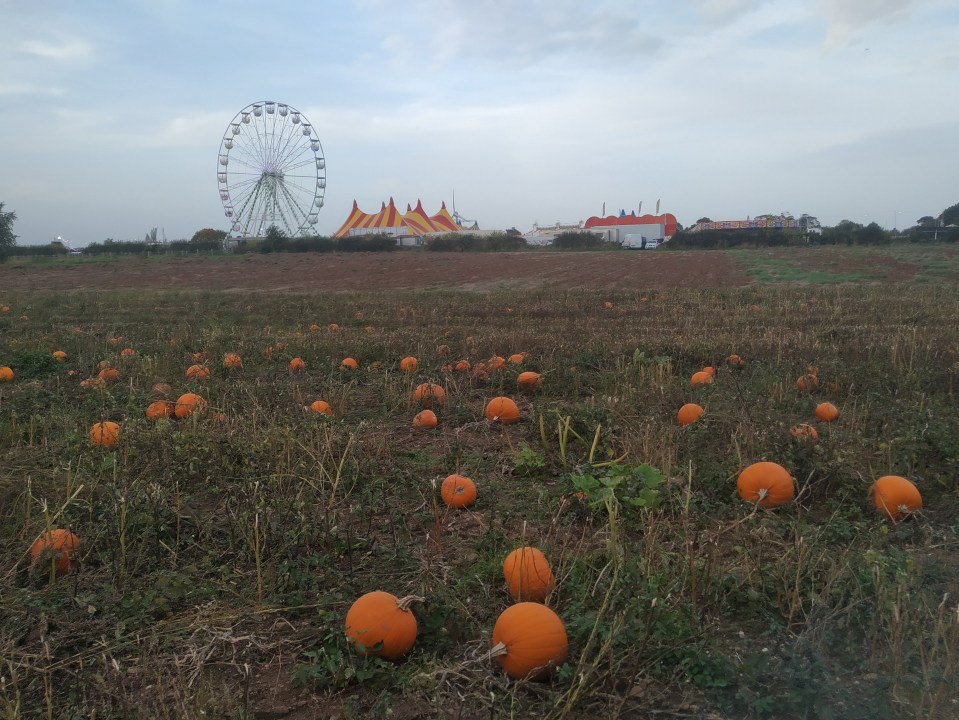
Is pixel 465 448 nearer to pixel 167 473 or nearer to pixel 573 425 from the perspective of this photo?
pixel 573 425

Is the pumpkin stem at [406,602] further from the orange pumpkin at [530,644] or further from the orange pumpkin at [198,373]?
the orange pumpkin at [198,373]

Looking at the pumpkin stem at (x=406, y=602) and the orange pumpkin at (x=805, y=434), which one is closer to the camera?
the pumpkin stem at (x=406, y=602)

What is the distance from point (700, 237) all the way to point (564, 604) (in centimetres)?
5591

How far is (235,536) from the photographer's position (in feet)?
10.7

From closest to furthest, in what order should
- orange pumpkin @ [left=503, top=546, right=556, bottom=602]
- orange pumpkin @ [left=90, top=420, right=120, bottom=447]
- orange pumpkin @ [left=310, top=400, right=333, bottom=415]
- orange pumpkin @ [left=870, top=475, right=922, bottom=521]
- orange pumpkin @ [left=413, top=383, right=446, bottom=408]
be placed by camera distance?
orange pumpkin @ [left=503, top=546, right=556, bottom=602]
orange pumpkin @ [left=870, top=475, right=922, bottom=521]
orange pumpkin @ [left=90, top=420, right=120, bottom=447]
orange pumpkin @ [left=310, top=400, right=333, bottom=415]
orange pumpkin @ [left=413, top=383, right=446, bottom=408]

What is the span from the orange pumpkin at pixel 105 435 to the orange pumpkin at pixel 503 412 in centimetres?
252

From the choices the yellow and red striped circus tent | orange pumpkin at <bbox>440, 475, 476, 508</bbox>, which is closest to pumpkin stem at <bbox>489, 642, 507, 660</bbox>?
orange pumpkin at <bbox>440, 475, 476, 508</bbox>

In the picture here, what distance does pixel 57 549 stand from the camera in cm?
300

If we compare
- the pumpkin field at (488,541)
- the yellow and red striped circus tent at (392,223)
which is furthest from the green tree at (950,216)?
the pumpkin field at (488,541)

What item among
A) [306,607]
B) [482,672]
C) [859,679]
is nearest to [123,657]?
[306,607]

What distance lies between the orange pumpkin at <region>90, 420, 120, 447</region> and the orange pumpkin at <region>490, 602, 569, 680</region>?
3069 mm

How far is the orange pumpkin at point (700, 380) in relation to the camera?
572cm

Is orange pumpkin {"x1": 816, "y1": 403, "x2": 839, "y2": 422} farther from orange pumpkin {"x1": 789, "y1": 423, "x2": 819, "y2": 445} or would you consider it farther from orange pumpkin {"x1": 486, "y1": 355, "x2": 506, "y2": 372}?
orange pumpkin {"x1": 486, "y1": 355, "x2": 506, "y2": 372}

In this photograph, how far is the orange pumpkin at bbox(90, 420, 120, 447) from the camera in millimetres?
4391
